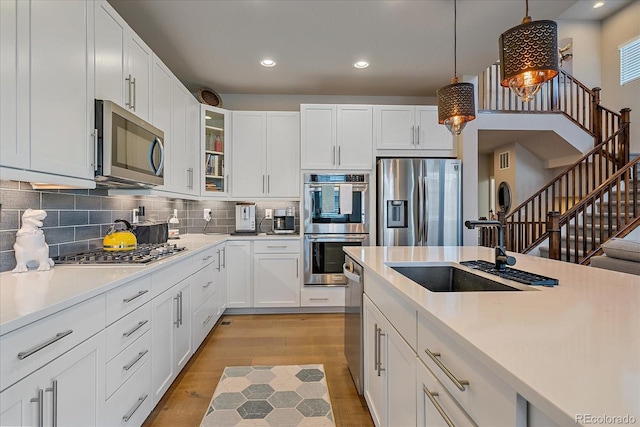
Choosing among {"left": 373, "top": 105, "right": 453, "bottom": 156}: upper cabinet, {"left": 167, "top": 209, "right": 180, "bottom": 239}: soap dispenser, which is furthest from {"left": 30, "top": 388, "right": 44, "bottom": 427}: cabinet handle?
{"left": 373, "top": 105, "right": 453, "bottom": 156}: upper cabinet

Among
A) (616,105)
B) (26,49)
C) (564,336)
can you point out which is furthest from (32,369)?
(616,105)

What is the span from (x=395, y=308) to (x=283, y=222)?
2859 mm

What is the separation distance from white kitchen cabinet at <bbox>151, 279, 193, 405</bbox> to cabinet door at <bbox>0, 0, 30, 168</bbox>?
0.95 metres

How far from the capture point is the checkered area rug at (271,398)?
1.86 meters

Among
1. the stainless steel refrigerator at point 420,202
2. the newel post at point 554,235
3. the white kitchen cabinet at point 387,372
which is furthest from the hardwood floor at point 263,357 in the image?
the newel post at point 554,235

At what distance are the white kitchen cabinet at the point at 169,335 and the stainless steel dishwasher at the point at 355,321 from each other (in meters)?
1.15

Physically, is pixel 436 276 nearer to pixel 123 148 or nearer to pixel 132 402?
pixel 132 402

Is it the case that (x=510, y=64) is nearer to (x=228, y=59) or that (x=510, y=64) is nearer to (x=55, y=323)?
(x=55, y=323)

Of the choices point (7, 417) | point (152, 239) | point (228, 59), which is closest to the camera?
point (7, 417)

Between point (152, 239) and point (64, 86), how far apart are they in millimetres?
1461

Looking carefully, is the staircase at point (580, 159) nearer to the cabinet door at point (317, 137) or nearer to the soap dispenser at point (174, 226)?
the cabinet door at point (317, 137)

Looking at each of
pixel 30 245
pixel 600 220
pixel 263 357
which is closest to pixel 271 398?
pixel 263 357

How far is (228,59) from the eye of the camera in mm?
3289

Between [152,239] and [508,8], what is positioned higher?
[508,8]
